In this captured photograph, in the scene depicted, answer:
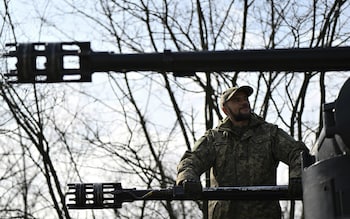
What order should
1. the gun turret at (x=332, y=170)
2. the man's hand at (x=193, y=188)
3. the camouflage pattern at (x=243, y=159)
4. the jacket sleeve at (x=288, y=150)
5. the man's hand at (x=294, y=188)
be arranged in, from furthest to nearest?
the camouflage pattern at (x=243, y=159), the jacket sleeve at (x=288, y=150), the man's hand at (x=193, y=188), the man's hand at (x=294, y=188), the gun turret at (x=332, y=170)

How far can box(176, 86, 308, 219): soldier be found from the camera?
23.2ft

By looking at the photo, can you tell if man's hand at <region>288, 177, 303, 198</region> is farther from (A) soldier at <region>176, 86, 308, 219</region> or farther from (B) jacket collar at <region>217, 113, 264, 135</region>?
(B) jacket collar at <region>217, 113, 264, 135</region>

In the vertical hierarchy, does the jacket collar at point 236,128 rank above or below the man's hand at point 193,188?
above

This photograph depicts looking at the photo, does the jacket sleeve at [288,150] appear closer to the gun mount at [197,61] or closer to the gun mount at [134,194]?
the gun mount at [134,194]

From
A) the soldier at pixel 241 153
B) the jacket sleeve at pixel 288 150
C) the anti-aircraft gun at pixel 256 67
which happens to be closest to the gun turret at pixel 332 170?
the anti-aircraft gun at pixel 256 67

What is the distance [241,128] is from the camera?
23.6 ft

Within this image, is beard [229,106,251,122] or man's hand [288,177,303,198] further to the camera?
beard [229,106,251,122]

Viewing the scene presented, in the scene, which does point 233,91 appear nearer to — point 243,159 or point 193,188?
point 243,159

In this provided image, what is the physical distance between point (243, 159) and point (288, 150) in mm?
419

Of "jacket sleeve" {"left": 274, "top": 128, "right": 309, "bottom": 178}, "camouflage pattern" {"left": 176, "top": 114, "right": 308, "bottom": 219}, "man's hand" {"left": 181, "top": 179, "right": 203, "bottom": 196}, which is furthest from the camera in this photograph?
"camouflage pattern" {"left": 176, "top": 114, "right": 308, "bottom": 219}

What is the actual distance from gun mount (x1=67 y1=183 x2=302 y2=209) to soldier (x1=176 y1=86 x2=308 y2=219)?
1380 millimetres

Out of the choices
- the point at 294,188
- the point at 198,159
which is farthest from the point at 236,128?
the point at 294,188

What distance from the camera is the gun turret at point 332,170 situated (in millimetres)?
2617

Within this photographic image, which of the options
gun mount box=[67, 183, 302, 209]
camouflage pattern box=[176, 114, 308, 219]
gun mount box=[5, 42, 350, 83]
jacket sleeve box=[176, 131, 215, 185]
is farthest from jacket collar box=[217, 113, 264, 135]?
gun mount box=[5, 42, 350, 83]
